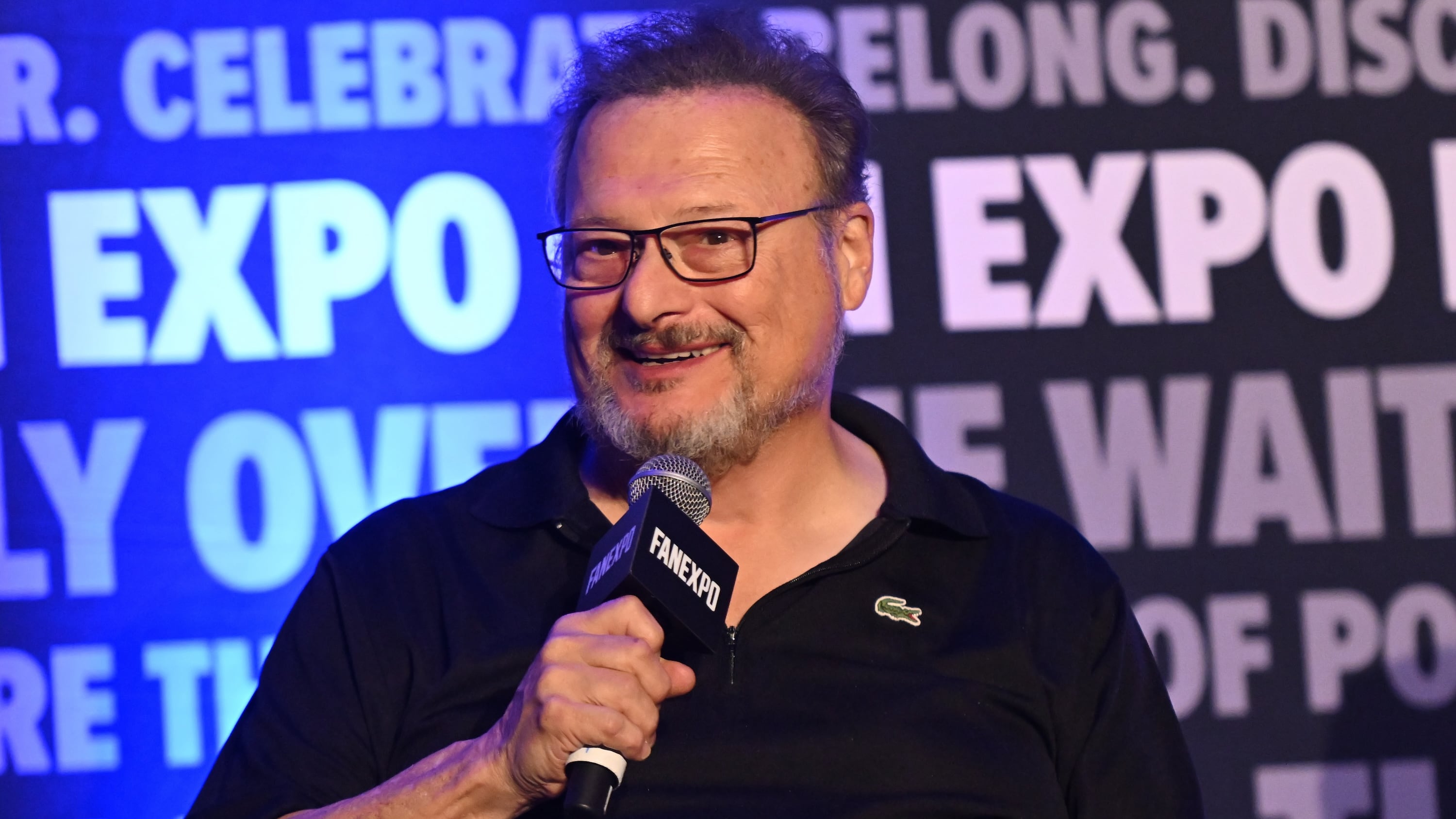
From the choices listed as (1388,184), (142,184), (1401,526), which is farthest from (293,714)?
(1388,184)

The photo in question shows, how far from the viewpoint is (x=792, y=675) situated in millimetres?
1927

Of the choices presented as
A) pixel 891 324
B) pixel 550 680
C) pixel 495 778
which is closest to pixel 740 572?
pixel 495 778

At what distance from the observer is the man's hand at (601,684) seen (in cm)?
135

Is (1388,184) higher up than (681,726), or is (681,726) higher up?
(1388,184)

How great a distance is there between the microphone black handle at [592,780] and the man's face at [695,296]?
2.28 ft

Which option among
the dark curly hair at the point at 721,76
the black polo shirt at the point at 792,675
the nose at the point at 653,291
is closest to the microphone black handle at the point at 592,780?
the black polo shirt at the point at 792,675

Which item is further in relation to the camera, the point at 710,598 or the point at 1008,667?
the point at 1008,667

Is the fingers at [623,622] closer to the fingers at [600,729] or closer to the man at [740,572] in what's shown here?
the fingers at [600,729]

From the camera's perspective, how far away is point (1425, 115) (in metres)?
3.20

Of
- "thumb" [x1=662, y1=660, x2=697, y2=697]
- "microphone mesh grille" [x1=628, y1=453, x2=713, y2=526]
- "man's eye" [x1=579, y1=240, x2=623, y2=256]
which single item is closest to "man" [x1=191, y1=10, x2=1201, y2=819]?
"man's eye" [x1=579, y1=240, x2=623, y2=256]

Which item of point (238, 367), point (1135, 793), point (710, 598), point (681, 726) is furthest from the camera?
point (238, 367)

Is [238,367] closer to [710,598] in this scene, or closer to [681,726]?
[681,726]

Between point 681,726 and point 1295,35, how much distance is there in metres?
2.31

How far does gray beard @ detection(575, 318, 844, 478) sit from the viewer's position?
199 cm
